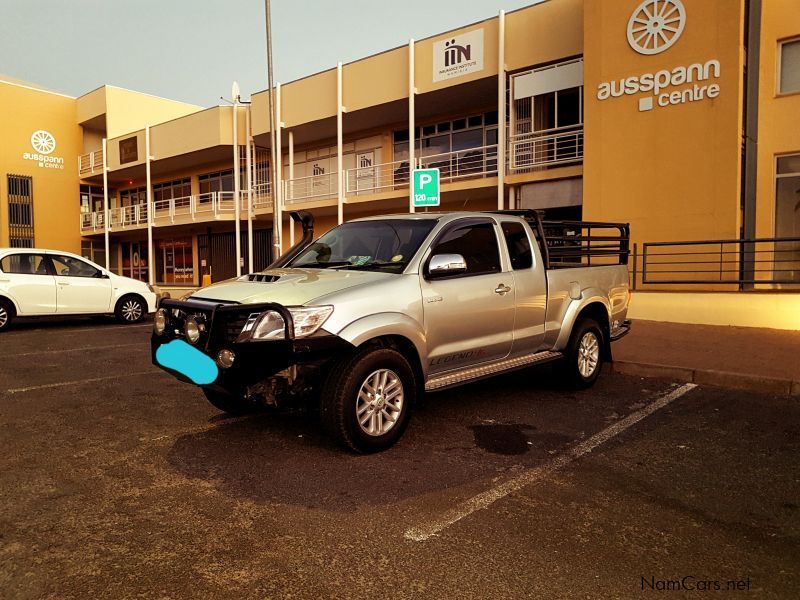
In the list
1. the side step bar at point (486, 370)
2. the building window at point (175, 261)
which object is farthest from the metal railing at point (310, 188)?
the side step bar at point (486, 370)

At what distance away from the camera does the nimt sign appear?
15836 millimetres

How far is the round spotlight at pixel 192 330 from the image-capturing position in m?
4.07

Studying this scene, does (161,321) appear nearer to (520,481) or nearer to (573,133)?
(520,481)

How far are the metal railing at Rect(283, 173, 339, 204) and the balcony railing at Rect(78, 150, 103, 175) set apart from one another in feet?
43.3

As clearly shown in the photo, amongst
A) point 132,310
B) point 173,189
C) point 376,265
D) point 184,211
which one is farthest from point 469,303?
point 173,189

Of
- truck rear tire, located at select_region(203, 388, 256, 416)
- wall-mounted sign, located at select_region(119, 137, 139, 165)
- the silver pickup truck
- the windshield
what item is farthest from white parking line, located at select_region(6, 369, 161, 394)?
wall-mounted sign, located at select_region(119, 137, 139, 165)

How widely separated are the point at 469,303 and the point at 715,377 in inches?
142

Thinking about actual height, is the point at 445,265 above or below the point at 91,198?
below

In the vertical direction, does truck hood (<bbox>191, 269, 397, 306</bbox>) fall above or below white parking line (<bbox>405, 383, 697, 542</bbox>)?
above

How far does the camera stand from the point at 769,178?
39.7ft

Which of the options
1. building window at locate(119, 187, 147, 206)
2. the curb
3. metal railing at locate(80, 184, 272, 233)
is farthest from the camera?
building window at locate(119, 187, 147, 206)

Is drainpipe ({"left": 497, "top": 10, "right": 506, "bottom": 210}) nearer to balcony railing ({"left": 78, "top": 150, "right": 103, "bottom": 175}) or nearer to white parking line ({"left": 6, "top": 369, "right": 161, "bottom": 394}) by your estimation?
white parking line ({"left": 6, "top": 369, "right": 161, "bottom": 394})

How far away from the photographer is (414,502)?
340cm

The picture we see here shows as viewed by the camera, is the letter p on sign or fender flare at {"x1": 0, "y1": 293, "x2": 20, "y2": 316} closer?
fender flare at {"x1": 0, "y1": 293, "x2": 20, "y2": 316}
